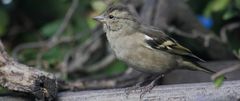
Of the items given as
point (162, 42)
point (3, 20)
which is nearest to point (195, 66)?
point (162, 42)

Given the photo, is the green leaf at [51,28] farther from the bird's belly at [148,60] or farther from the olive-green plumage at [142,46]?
the bird's belly at [148,60]

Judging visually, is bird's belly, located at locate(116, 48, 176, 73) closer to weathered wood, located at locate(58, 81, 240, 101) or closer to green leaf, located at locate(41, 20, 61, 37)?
weathered wood, located at locate(58, 81, 240, 101)

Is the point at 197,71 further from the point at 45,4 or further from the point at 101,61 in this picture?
the point at 45,4

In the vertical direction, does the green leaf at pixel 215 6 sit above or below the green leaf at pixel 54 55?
above

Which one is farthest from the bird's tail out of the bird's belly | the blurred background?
the blurred background

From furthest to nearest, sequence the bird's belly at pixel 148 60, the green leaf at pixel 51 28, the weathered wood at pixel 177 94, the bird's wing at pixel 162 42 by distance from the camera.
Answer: the green leaf at pixel 51 28, the bird's wing at pixel 162 42, the bird's belly at pixel 148 60, the weathered wood at pixel 177 94

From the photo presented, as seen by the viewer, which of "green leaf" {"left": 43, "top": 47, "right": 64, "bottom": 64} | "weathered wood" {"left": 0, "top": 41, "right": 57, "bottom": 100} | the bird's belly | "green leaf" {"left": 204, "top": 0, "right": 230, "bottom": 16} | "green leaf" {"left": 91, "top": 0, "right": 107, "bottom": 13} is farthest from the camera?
"green leaf" {"left": 43, "top": 47, "right": 64, "bottom": 64}

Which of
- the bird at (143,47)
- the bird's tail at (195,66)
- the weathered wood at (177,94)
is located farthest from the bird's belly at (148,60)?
the weathered wood at (177,94)
